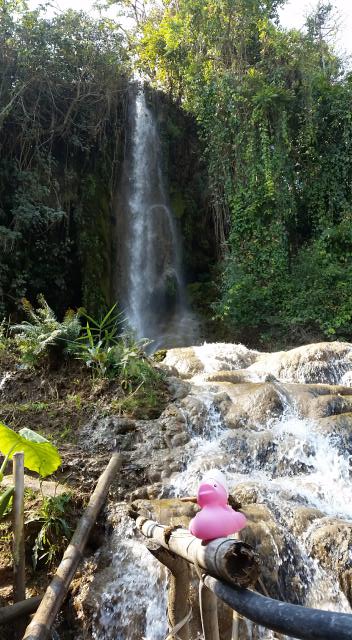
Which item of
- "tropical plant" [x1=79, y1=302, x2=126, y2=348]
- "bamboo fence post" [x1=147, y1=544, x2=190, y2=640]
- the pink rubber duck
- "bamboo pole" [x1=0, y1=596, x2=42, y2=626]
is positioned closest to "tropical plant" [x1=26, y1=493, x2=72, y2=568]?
"bamboo pole" [x1=0, y1=596, x2=42, y2=626]

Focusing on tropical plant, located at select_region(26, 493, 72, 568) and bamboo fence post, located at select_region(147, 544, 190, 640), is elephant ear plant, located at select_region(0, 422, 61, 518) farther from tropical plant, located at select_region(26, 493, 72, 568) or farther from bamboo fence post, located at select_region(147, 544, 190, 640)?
bamboo fence post, located at select_region(147, 544, 190, 640)

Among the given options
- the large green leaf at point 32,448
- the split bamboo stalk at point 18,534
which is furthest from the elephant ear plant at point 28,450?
the split bamboo stalk at point 18,534

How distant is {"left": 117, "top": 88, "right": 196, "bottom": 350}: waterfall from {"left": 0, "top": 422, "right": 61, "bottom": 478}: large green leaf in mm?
8716

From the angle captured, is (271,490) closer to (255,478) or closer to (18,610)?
(255,478)

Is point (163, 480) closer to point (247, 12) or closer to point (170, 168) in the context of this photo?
point (170, 168)

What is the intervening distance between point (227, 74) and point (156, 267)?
5236 mm

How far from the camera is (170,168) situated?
14.6 m

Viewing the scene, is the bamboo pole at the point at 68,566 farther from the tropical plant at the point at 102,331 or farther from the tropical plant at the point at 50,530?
the tropical plant at the point at 102,331

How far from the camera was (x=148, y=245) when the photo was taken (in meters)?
13.6

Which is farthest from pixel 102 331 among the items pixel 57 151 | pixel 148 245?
pixel 57 151

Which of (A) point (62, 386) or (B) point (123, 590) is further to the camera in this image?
(A) point (62, 386)

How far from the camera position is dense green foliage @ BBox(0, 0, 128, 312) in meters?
10.6

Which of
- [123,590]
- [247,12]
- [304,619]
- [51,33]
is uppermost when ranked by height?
[247,12]

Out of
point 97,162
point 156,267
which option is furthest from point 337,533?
point 97,162
